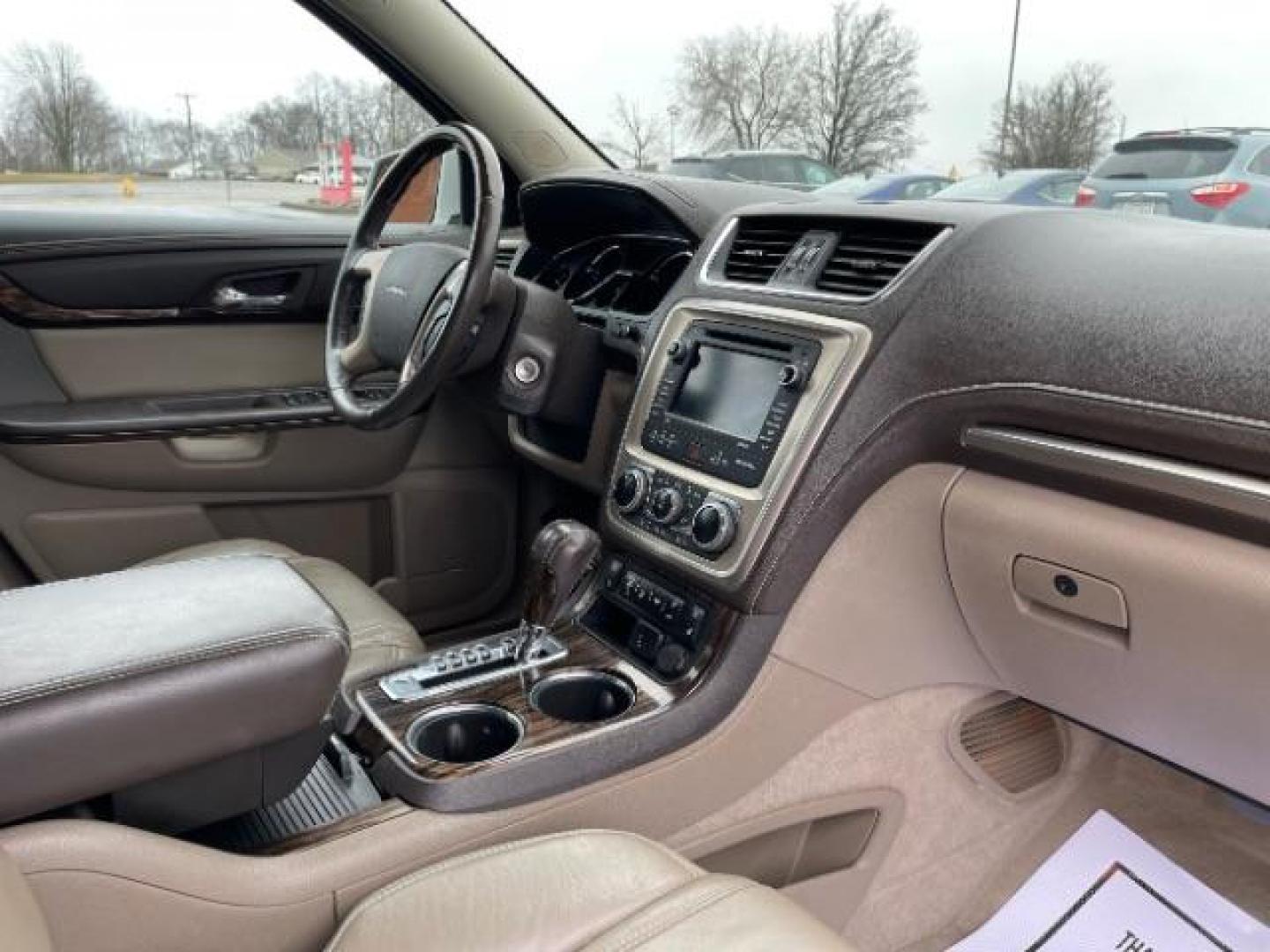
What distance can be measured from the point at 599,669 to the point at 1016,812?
0.64m

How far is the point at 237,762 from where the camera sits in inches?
38.9

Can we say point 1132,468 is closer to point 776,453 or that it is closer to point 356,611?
point 776,453

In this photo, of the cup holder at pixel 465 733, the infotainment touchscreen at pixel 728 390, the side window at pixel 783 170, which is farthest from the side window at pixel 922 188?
the cup holder at pixel 465 733

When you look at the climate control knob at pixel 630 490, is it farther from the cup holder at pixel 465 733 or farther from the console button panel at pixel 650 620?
the cup holder at pixel 465 733

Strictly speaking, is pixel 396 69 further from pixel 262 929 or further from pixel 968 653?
pixel 262 929

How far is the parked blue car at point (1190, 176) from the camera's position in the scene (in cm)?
147

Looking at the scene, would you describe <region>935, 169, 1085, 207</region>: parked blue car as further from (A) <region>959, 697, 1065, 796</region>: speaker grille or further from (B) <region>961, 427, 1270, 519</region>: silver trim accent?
(A) <region>959, 697, 1065, 796</region>: speaker grille

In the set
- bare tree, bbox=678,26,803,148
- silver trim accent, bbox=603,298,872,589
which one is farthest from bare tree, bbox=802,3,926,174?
silver trim accent, bbox=603,298,872,589

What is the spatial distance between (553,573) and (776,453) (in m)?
0.34

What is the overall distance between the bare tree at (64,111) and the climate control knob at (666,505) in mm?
1390

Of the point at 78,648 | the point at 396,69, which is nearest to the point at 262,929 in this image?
the point at 78,648

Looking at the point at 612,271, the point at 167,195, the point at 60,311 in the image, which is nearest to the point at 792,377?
the point at 612,271

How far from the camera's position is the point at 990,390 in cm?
112

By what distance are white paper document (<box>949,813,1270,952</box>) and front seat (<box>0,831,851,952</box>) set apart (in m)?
0.66
